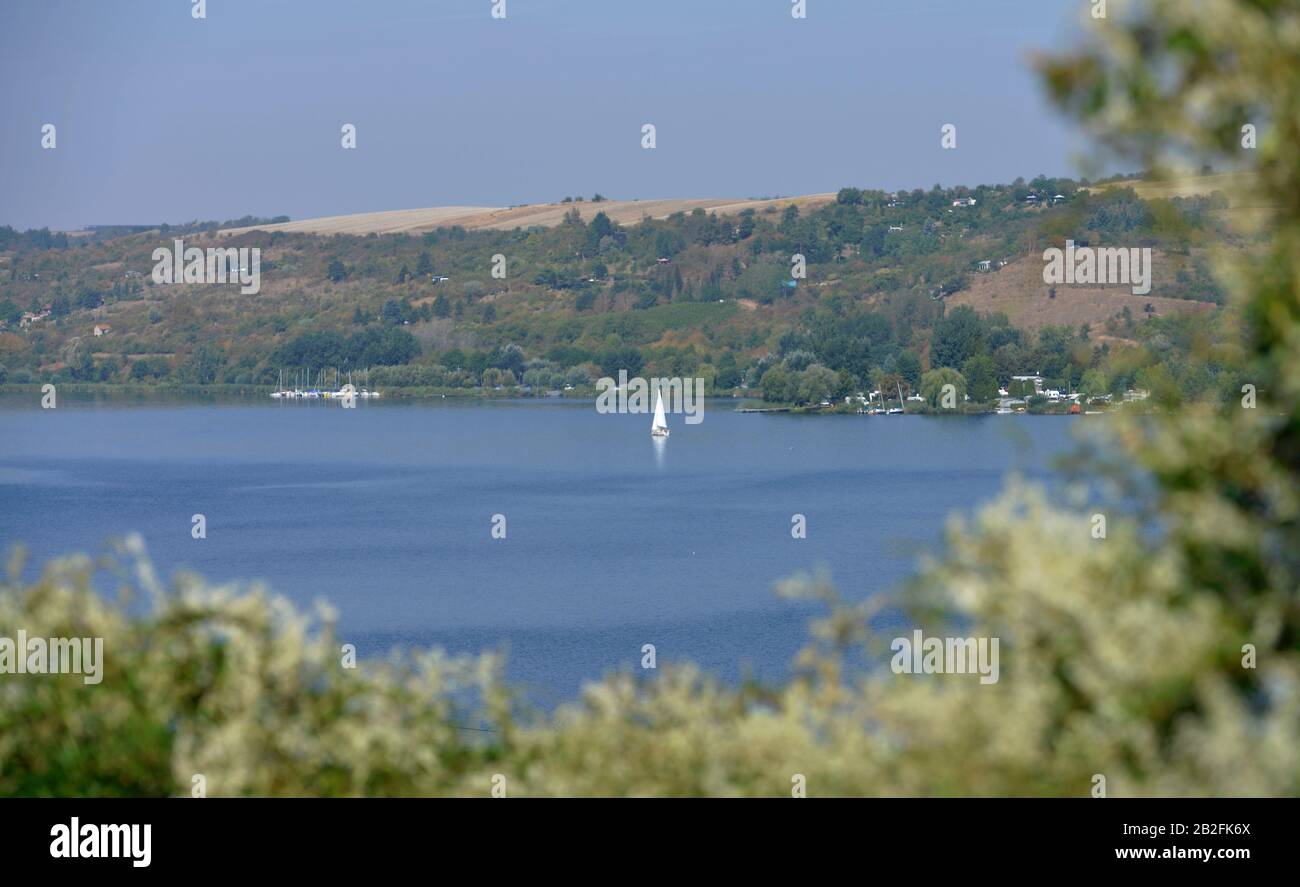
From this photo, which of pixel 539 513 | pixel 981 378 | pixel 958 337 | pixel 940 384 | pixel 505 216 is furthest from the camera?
pixel 505 216

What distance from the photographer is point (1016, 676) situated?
10.3ft

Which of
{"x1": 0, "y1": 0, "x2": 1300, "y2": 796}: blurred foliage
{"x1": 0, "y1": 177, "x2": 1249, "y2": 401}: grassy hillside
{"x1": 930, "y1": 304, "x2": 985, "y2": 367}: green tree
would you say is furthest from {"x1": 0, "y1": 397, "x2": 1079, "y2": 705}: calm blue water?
{"x1": 0, "y1": 177, "x2": 1249, "y2": 401}: grassy hillside

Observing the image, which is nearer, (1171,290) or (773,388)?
(1171,290)

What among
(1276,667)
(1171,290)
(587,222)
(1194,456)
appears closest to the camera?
(1276,667)

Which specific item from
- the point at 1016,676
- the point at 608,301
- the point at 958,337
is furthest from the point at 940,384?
the point at 1016,676

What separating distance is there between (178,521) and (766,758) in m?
48.5

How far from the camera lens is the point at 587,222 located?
5236 inches

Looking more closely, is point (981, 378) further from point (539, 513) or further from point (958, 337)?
point (539, 513)

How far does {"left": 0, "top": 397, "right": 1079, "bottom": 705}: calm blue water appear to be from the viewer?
32.2m

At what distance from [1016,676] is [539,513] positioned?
47669mm

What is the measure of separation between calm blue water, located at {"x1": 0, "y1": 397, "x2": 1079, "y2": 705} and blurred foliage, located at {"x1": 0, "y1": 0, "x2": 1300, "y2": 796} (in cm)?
39

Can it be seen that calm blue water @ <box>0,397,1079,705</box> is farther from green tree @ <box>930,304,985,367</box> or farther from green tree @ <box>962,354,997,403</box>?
green tree @ <box>930,304,985,367</box>

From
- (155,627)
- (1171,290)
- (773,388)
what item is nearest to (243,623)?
(155,627)
